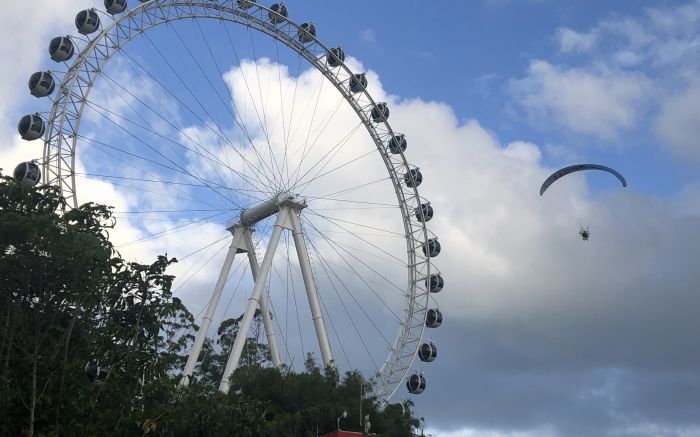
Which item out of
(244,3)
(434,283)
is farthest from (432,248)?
(244,3)

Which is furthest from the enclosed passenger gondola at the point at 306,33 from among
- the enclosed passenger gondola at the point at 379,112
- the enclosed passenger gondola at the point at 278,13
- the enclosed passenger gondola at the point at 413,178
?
the enclosed passenger gondola at the point at 413,178

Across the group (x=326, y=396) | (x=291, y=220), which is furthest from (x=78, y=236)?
(x=326, y=396)

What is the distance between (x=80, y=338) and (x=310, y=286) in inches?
825

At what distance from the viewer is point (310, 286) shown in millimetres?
48188

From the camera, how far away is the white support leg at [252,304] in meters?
44.1

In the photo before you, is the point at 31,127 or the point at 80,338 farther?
the point at 31,127

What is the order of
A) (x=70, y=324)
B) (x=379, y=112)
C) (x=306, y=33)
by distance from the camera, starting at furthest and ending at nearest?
(x=379, y=112), (x=306, y=33), (x=70, y=324)

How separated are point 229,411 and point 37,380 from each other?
6650mm

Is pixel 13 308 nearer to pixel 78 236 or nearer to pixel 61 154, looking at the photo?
pixel 78 236

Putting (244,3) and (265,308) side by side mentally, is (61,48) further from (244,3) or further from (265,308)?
(265,308)

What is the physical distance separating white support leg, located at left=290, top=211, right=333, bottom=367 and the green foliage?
1687cm

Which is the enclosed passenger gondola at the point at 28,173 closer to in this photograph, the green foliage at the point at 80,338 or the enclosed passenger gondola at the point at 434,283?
the green foliage at the point at 80,338

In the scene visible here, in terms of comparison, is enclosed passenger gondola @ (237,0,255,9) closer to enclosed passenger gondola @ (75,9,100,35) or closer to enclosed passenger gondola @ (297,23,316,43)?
enclosed passenger gondola @ (297,23,316,43)

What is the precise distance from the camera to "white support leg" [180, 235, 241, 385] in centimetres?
4553
